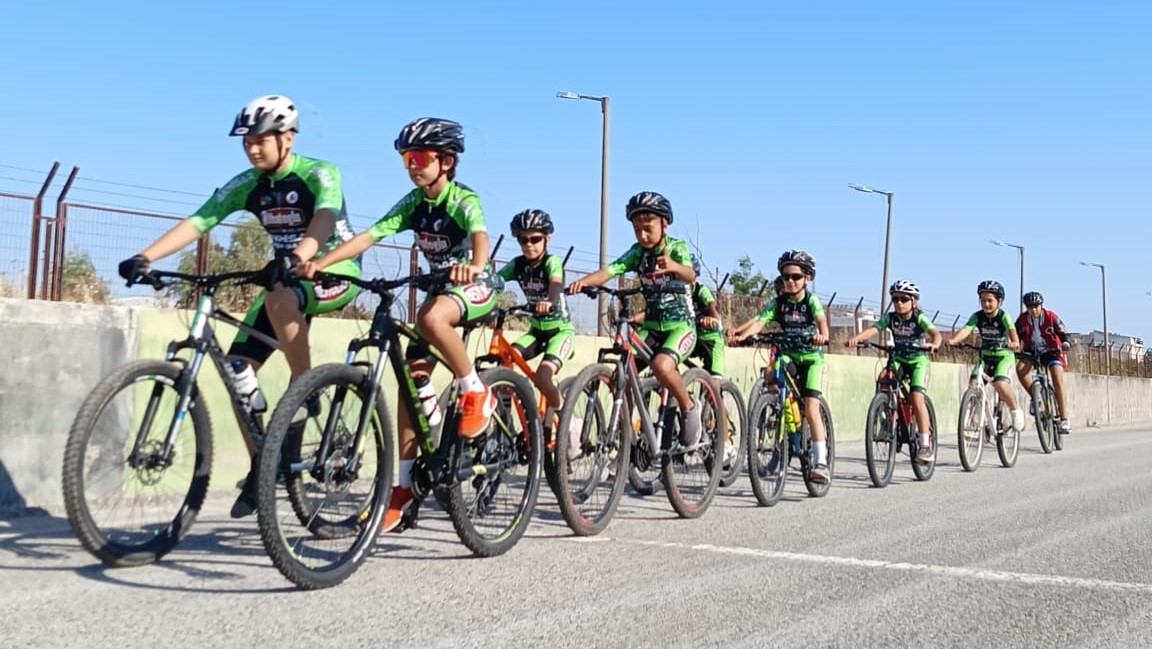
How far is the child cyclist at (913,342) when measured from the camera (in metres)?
10.6

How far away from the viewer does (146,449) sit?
15.0 ft

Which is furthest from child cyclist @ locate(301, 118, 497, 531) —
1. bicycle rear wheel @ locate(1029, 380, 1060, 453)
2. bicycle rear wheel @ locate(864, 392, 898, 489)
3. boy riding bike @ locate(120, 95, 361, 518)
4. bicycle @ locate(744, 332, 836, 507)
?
bicycle rear wheel @ locate(1029, 380, 1060, 453)

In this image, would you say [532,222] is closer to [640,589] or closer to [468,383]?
[468,383]

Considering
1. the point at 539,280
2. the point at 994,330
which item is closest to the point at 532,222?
the point at 539,280

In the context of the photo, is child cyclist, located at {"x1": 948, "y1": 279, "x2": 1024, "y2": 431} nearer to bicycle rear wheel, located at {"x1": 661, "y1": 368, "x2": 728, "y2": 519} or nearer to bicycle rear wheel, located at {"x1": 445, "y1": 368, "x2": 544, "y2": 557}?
bicycle rear wheel, located at {"x1": 661, "y1": 368, "x2": 728, "y2": 519}

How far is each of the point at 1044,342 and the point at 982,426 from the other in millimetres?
4107

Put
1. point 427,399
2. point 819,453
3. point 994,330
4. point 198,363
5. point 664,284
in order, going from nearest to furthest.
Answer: point 198,363, point 427,399, point 664,284, point 819,453, point 994,330

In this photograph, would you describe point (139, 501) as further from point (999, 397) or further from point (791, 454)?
point (999, 397)

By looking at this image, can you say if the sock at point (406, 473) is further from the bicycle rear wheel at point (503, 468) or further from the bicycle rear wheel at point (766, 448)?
the bicycle rear wheel at point (766, 448)

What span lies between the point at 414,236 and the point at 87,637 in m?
2.84

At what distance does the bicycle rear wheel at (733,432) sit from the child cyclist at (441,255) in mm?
2808

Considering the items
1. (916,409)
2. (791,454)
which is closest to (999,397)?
(916,409)

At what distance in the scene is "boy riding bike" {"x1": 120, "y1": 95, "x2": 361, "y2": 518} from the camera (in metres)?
5.44

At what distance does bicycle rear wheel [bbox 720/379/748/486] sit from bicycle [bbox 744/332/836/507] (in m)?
0.08
